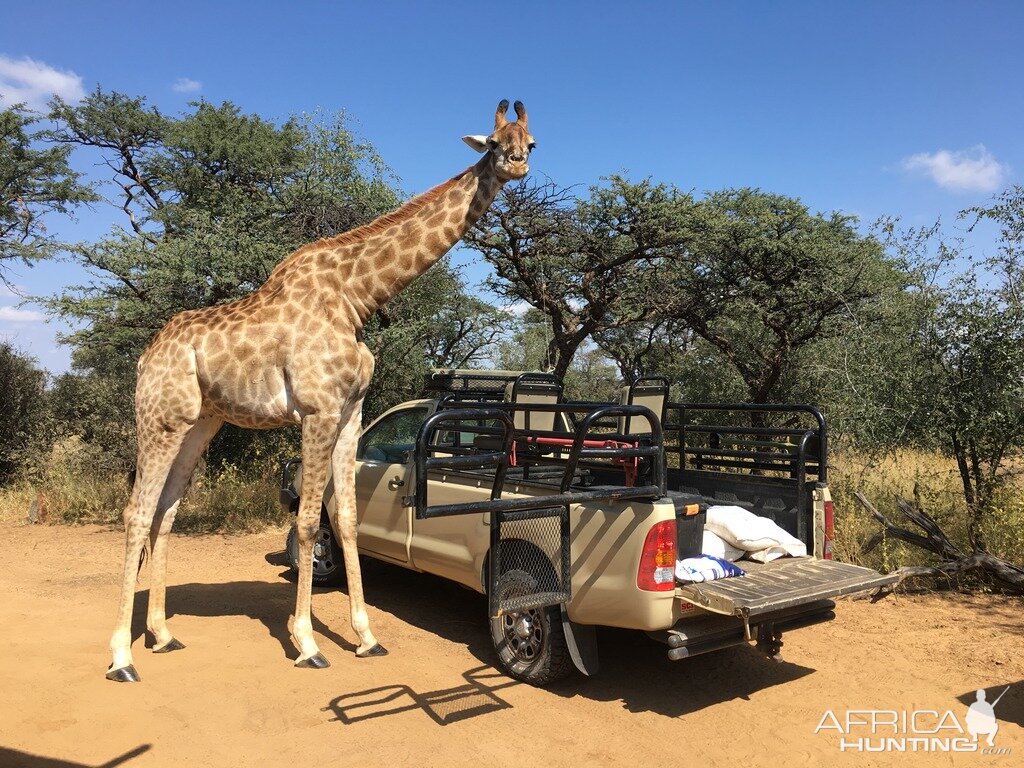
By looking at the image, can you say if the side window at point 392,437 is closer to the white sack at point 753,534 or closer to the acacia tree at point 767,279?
the white sack at point 753,534

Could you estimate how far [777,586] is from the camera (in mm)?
4469

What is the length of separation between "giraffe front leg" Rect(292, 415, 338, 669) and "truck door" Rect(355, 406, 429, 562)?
0.88 metres

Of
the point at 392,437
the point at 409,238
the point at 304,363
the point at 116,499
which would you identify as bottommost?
the point at 116,499

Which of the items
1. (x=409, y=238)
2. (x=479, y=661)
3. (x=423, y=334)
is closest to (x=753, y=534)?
(x=479, y=661)

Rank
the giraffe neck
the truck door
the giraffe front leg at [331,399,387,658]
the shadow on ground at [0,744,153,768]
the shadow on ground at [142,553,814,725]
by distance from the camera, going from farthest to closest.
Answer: the truck door < the giraffe front leg at [331,399,387,658] < the giraffe neck < the shadow on ground at [142,553,814,725] < the shadow on ground at [0,744,153,768]

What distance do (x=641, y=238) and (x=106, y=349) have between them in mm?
9974

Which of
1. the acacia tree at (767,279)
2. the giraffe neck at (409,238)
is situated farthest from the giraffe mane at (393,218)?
the acacia tree at (767,279)

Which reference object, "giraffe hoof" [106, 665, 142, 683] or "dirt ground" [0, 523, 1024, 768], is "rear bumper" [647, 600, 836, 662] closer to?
"dirt ground" [0, 523, 1024, 768]

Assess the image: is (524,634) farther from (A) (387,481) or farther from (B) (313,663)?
(A) (387,481)

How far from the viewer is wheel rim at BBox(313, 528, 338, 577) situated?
7.45 meters

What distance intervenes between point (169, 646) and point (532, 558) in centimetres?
293

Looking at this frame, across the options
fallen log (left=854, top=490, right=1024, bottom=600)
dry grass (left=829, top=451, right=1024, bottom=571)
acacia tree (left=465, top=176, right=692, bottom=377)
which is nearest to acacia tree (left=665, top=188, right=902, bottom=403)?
acacia tree (left=465, top=176, right=692, bottom=377)

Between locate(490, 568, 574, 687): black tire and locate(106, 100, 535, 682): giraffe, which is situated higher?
locate(106, 100, 535, 682): giraffe

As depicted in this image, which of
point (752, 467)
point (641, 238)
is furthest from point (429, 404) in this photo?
point (641, 238)
